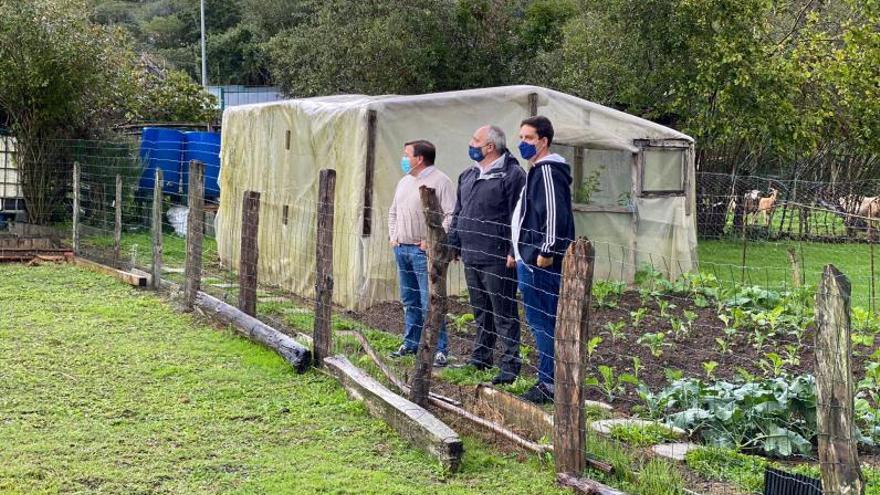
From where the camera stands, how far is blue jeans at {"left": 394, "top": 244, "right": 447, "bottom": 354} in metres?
8.59

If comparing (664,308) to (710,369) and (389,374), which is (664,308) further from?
(389,374)

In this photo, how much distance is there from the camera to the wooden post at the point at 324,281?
8016mm

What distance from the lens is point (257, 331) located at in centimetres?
883

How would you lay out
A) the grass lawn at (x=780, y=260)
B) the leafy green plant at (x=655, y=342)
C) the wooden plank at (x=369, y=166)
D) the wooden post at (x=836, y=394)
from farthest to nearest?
the grass lawn at (x=780, y=260), the wooden plank at (x=369, y=166), the leafy green plant at (x=655, y=342), the wooden post at (x=836, y=394)

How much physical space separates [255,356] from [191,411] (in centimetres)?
166

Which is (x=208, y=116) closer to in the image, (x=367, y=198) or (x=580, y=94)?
(x=580, y=94)

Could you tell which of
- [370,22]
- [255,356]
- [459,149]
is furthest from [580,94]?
[255,356]

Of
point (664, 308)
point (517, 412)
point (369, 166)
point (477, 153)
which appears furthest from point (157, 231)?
point (517, 412)

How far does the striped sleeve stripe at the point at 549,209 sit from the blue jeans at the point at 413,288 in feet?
5.67

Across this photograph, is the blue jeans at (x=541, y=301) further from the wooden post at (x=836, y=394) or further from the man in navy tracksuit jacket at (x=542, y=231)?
the wooden post at (x=836, y=394)

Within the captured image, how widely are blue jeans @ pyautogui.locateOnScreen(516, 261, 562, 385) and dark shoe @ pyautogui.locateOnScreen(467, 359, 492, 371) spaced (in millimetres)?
952

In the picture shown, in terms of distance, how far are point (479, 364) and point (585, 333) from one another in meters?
2.68

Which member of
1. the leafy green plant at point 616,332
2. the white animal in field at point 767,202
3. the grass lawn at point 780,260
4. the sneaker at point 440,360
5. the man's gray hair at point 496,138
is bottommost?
the sneaker at point 440,360

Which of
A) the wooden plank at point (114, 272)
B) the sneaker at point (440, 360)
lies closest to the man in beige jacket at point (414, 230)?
the sneaker at point (440, 360)
